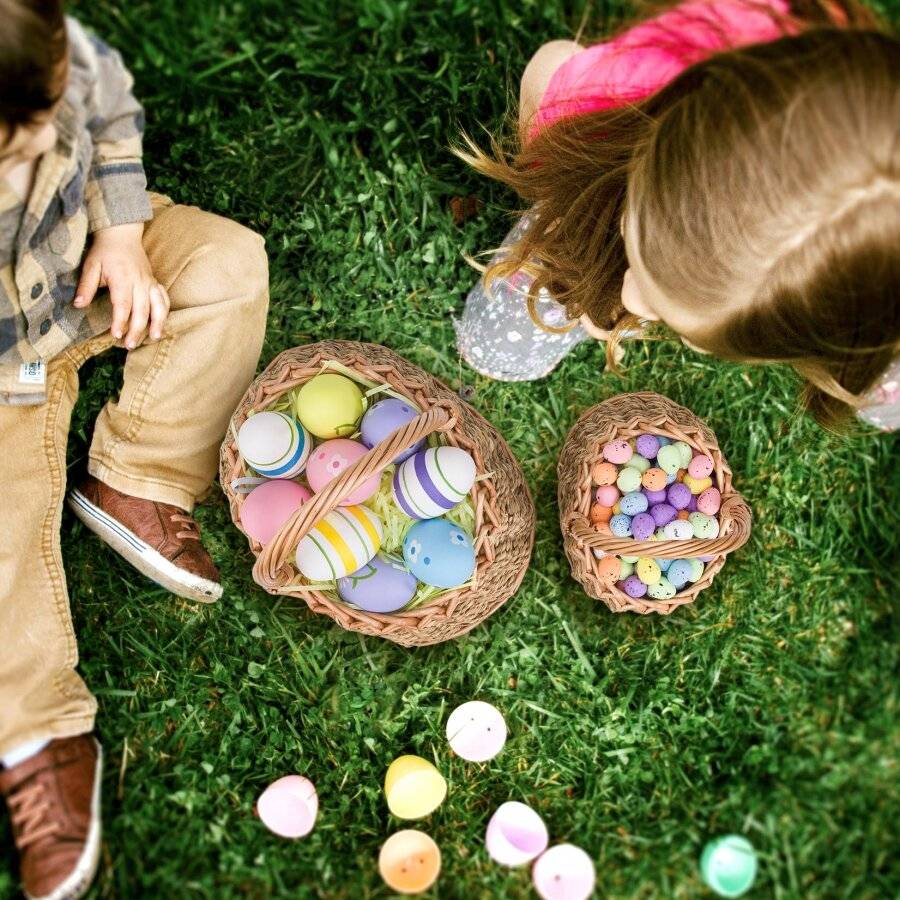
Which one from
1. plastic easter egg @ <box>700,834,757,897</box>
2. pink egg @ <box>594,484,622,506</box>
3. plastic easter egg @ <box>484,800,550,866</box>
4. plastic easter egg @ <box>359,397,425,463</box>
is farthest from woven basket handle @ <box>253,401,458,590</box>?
plastic easter egg @ <box>700,834,757,897</box>

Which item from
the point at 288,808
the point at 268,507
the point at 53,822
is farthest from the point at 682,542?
the point at 53,822

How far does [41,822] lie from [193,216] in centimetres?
123


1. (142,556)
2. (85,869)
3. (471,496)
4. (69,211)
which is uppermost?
(69,211)

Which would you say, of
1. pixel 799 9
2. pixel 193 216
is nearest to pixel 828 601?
pixel 799 9

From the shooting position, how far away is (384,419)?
1.59 metres

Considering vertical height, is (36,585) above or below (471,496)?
below

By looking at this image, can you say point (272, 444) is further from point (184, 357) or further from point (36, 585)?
point (36, 585)

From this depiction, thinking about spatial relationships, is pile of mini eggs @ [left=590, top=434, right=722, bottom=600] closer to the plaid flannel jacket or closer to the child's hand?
the child's hand

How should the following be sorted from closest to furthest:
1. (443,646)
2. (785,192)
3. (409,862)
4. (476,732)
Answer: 1. (785,192)
2. (409,862)
3. (476,732)
4. (443,646)

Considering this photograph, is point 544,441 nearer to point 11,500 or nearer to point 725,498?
point 725,498

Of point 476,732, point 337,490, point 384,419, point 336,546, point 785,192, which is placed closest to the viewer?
point 785,192

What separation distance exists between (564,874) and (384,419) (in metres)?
1.02

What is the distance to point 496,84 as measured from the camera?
189 cm

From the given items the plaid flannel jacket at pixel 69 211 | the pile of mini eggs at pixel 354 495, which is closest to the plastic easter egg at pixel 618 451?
the pile of mini eggs at pixel 354 495
